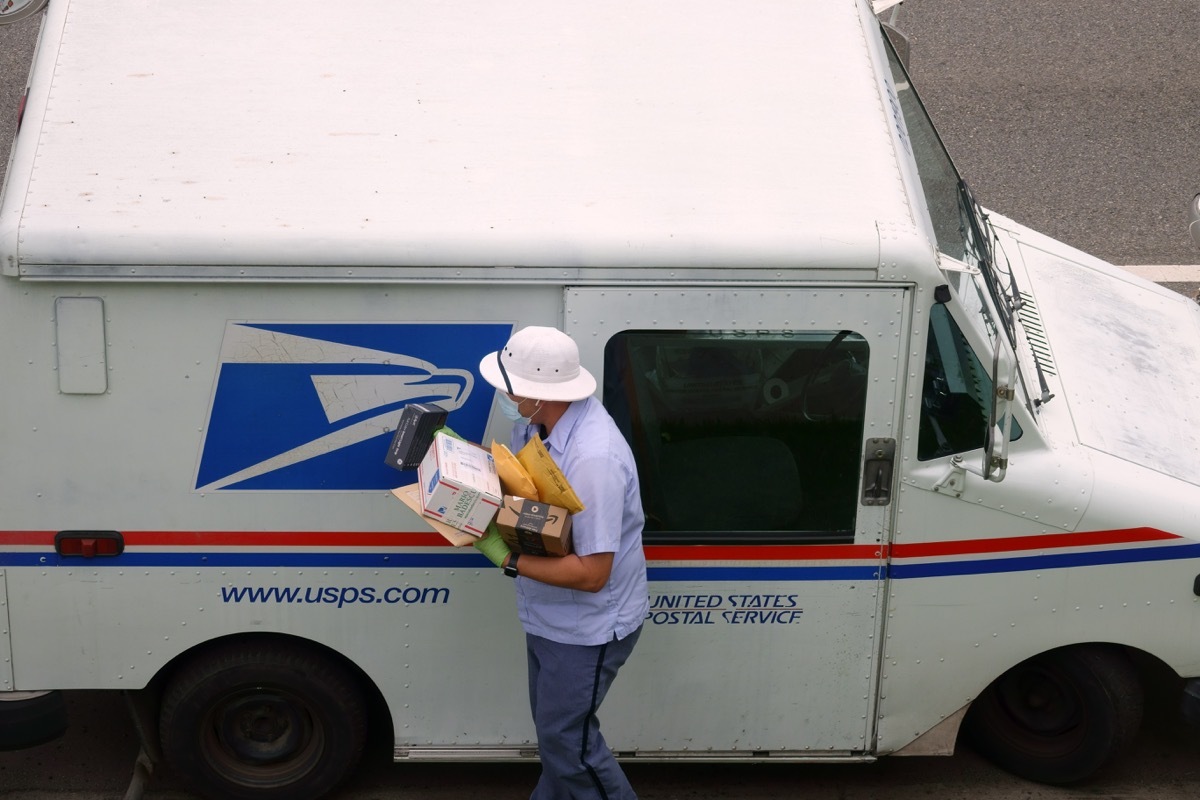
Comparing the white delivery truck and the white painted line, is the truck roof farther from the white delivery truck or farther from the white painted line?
the white painted line

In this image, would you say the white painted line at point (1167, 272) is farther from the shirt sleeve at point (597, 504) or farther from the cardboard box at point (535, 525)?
the cardboard box at point (535, 525)

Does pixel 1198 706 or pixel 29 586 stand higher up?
pixel 29 586

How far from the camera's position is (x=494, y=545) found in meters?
3.72

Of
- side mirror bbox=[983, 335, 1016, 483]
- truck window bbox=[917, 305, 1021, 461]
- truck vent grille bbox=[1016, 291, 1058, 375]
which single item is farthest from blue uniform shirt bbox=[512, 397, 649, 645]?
truck vent grille bbox=[1016, 291, 1058, 375]

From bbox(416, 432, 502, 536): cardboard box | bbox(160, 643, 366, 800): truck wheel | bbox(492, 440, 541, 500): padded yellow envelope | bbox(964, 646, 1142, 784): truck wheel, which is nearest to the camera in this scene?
bbox(416, 432, 502, 536): cardboard box

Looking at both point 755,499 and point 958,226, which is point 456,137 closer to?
point 755,499

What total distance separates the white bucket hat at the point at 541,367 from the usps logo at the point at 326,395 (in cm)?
24

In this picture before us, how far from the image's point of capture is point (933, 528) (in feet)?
13.3

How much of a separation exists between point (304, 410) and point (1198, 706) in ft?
9.86

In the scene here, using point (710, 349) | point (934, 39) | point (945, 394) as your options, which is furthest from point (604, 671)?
point (934, 39)

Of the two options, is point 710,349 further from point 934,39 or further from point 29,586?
point 934,39

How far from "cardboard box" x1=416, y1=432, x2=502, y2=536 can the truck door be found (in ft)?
1.67

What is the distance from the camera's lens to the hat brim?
3.62 m

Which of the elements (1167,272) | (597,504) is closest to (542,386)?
(597,504)
